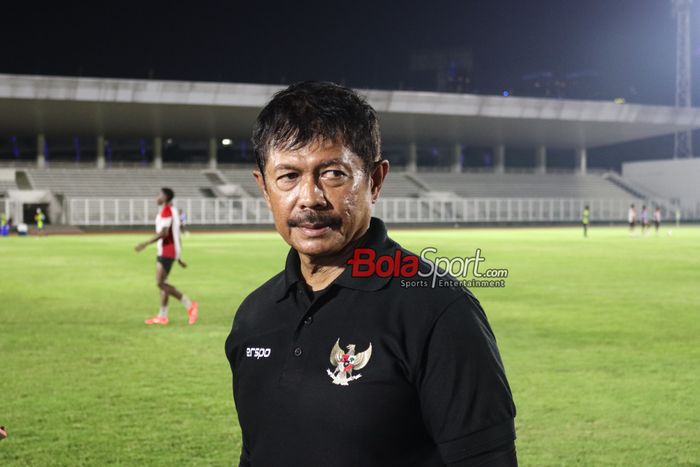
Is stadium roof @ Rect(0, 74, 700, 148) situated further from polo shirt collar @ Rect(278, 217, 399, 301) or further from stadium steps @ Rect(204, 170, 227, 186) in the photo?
polo shirt collar @ Rect(278, 217, 399, 301)

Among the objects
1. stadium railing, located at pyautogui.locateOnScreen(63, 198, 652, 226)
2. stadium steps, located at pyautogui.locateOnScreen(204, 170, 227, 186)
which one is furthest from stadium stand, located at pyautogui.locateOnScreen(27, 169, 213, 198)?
stadium railing, located at pyautogui.locateOnScreen(63, 198, 652, 226)

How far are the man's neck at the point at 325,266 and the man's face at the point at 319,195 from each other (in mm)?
32

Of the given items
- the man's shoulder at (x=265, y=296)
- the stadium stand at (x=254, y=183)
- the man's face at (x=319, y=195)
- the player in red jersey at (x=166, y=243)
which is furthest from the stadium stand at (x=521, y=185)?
the man's face at (x=319, y=195)

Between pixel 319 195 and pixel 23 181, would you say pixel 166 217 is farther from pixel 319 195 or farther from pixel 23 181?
pixel 23 181

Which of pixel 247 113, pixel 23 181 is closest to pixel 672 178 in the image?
pixel 247 113

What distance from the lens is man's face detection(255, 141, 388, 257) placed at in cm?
219

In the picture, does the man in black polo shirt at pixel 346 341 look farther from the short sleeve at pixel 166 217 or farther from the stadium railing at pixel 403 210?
the stadium railing at pixel 403 210

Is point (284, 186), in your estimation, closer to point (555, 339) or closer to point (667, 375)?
point (667, 375)

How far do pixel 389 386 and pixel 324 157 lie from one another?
0.59 metres

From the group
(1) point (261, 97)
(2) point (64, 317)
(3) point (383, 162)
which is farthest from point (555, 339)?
(1) point (261, 97)

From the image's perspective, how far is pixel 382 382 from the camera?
2.03 meters

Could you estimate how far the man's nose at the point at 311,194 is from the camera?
7.16 feet

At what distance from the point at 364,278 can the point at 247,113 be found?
55281 millimetres

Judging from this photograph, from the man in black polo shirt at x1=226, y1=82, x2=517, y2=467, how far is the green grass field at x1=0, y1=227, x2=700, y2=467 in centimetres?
372
